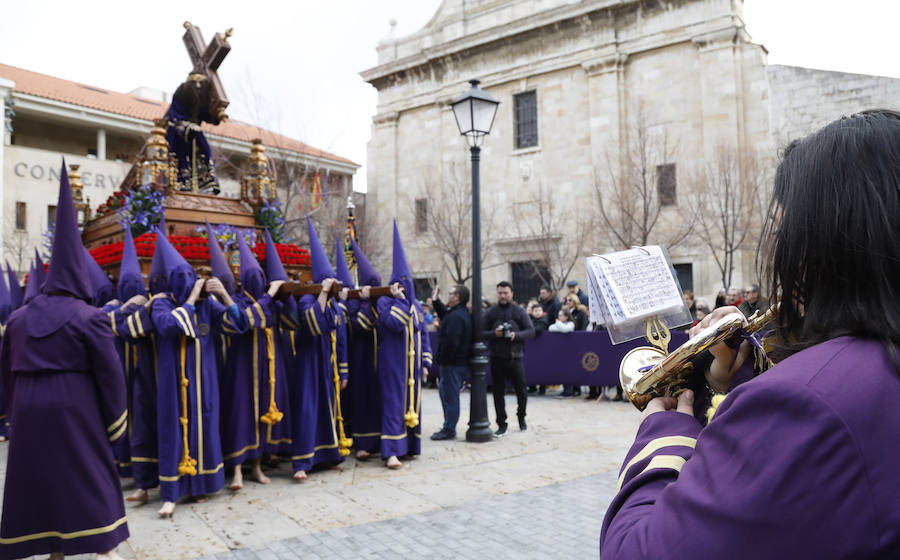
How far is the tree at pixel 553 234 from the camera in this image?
24469 mm

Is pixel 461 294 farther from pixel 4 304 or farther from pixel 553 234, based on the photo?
pixel 553 234

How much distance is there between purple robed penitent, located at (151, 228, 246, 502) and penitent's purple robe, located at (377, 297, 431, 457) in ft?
6.42

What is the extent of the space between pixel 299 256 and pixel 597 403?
21.1ft

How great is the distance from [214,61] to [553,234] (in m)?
18.1

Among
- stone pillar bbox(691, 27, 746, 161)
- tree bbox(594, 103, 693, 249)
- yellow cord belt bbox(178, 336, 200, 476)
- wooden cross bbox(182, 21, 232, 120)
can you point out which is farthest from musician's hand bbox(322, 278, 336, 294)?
stone pillar bbox(691, 27, 746, 161)

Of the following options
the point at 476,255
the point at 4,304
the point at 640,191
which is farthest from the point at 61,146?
the point at 476,255

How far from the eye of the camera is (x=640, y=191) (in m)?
21.7

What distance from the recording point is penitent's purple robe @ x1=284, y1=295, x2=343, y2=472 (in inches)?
282

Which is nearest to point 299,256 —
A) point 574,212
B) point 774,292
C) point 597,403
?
point 597,403

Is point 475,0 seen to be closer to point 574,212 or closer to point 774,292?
point 574,212

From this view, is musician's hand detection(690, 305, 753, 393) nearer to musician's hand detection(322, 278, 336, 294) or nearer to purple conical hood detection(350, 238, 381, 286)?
musician's hand detection(322, 278, 336, 294)

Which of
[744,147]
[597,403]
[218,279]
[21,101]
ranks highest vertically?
[21,101]

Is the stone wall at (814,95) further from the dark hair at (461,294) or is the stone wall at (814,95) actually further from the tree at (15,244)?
the tree at (15,244)

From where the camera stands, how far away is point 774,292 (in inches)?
53.6
